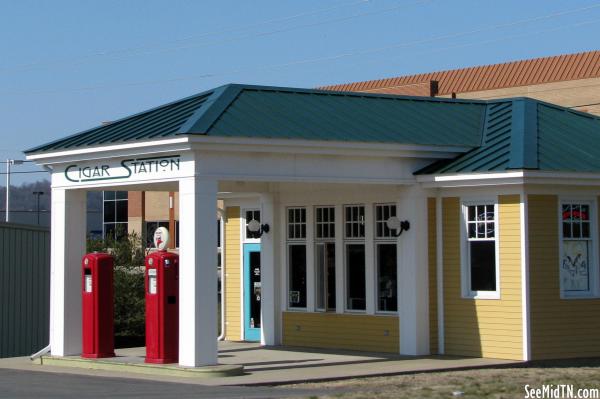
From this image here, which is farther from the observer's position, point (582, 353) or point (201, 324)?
point (582, 353)

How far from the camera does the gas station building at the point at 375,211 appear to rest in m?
17.6

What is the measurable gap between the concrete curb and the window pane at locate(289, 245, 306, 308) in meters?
5.03

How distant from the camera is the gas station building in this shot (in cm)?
1764

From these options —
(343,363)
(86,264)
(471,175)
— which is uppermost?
(471,175)

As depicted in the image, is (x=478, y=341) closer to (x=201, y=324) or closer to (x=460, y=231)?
(x=460, y=231)

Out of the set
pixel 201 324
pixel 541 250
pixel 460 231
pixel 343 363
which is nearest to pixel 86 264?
pixel 201 324

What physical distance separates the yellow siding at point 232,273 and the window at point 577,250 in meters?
7.81

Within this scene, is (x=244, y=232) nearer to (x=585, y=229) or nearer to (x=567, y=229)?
(x=567, y=229)

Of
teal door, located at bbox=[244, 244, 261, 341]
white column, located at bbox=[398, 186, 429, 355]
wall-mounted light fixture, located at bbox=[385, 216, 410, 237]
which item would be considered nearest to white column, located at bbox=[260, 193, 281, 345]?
teal door, located at bbox=[244, 244, 261, 341]

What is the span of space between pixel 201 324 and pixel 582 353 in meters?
6.84

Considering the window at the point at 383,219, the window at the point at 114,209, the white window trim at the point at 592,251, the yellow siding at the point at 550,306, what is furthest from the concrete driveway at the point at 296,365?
the window at the point at 114,209

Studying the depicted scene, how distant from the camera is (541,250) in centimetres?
1900

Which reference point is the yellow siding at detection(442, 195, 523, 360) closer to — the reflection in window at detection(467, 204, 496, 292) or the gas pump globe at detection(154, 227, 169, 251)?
the reflection in window at detection(467, 204, 496, 292)

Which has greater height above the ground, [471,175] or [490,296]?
[471,175]
